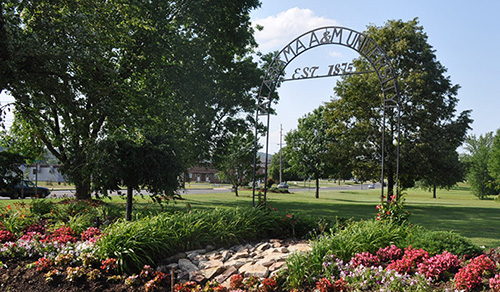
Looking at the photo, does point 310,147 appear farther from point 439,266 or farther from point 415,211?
point 439,266

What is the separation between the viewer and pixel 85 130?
398 inches

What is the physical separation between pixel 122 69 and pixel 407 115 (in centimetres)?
1387

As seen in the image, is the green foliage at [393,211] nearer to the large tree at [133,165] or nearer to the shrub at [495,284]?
the shrub at [495,284]

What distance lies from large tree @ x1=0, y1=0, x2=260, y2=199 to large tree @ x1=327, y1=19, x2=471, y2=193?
5782 mm

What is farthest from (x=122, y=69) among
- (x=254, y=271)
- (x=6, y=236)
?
(x=254, y=271)

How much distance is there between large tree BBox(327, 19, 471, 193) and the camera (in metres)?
18.5

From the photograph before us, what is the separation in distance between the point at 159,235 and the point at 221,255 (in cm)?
102

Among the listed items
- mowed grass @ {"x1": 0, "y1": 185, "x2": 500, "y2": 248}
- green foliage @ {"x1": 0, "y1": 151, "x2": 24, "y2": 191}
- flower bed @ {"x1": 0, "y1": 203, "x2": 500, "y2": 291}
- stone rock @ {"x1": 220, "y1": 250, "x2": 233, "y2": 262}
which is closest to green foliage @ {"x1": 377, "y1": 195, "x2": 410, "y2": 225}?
flower bed @ {"x1": 0, "y1": 203, "x2": 500, "y2": 291}

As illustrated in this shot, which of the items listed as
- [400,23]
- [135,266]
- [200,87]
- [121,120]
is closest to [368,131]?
[400,23]

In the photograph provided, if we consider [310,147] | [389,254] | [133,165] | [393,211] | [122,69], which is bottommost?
[389,254]

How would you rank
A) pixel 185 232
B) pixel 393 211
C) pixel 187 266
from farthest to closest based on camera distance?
pixel 393 211 < pixel 185 232 < pixel 187 266

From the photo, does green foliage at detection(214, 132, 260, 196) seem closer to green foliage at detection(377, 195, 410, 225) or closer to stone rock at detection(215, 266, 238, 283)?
green foliage at detection(377, 195, 410, 225)

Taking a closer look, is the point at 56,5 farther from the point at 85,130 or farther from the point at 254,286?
the point at 254,286

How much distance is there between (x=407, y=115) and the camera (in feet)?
62.0
